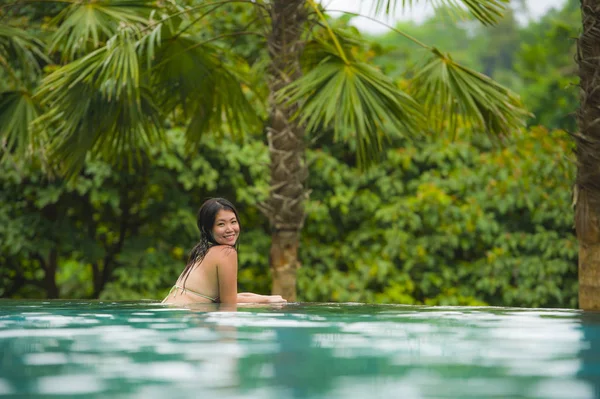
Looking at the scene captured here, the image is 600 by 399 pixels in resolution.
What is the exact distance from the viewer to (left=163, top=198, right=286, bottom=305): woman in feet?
15.9

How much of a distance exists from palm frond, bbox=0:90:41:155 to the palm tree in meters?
0.02

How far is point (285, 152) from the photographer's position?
7.54 meters

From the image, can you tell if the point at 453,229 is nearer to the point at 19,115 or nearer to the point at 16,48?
the point at 19,115

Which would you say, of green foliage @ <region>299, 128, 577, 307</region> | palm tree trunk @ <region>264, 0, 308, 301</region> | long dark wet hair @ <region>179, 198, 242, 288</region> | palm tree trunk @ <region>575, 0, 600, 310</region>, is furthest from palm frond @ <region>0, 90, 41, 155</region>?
palm tree trunk @ <region>575, 0, 600, 310</region>

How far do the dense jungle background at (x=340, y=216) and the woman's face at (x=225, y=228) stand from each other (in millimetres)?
3841

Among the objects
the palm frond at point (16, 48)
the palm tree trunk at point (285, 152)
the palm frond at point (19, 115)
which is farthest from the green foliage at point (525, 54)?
the palm frond at point (16, 48)

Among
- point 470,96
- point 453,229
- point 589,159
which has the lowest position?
point 453,229

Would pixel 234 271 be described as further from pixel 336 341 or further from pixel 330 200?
pixel 330 200

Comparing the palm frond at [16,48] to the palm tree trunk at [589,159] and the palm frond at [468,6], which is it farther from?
the palm tree trunk at [589,159]

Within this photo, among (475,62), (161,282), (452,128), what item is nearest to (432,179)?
(452,128)

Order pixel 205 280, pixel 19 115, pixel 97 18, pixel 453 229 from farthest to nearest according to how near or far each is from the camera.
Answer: pixel 453 229, pixel 19 115, pixel 97 18, pixel 205 280

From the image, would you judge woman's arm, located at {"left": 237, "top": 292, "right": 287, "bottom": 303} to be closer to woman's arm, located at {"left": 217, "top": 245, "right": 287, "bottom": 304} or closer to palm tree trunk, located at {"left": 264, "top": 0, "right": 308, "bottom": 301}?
woman's arm, located at {"left": 217, "top": 245, "right": 287, "bottom": 304}

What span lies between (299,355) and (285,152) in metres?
4.99

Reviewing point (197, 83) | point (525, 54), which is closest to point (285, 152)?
point (197, 83)
